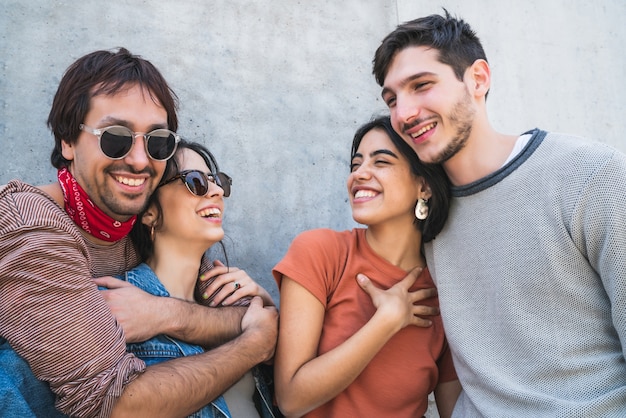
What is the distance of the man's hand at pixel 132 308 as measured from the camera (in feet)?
7.88

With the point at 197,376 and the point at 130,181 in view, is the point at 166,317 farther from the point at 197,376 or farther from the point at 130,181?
the point at 130,181

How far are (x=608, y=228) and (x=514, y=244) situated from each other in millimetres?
415

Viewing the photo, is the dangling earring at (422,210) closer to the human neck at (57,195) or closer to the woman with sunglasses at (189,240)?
the woman with sunglasses at (189,240)

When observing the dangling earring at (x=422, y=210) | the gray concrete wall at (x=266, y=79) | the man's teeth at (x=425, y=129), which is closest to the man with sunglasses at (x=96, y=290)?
the gray concrete wall at (x=266, y=79)

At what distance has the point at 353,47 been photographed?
421cm

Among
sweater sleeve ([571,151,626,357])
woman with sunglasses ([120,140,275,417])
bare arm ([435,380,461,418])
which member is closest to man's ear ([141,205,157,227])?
woman with sunglasses ([120,140,275,417])

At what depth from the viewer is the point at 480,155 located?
111 inches

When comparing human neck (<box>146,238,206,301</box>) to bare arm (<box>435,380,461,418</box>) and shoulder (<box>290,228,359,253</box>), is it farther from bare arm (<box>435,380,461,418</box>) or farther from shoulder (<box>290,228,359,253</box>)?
bare arm (<box>435,380,461,418</box>)

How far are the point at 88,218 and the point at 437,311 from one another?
1.76 metres

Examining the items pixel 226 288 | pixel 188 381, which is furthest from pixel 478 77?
pixel 188 381

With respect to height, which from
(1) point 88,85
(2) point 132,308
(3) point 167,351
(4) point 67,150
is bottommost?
(3) point 167,351

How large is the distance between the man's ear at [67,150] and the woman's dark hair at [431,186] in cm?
157

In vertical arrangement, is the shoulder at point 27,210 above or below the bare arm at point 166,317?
above

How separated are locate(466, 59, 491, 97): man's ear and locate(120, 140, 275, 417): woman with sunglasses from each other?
54.2 inches
